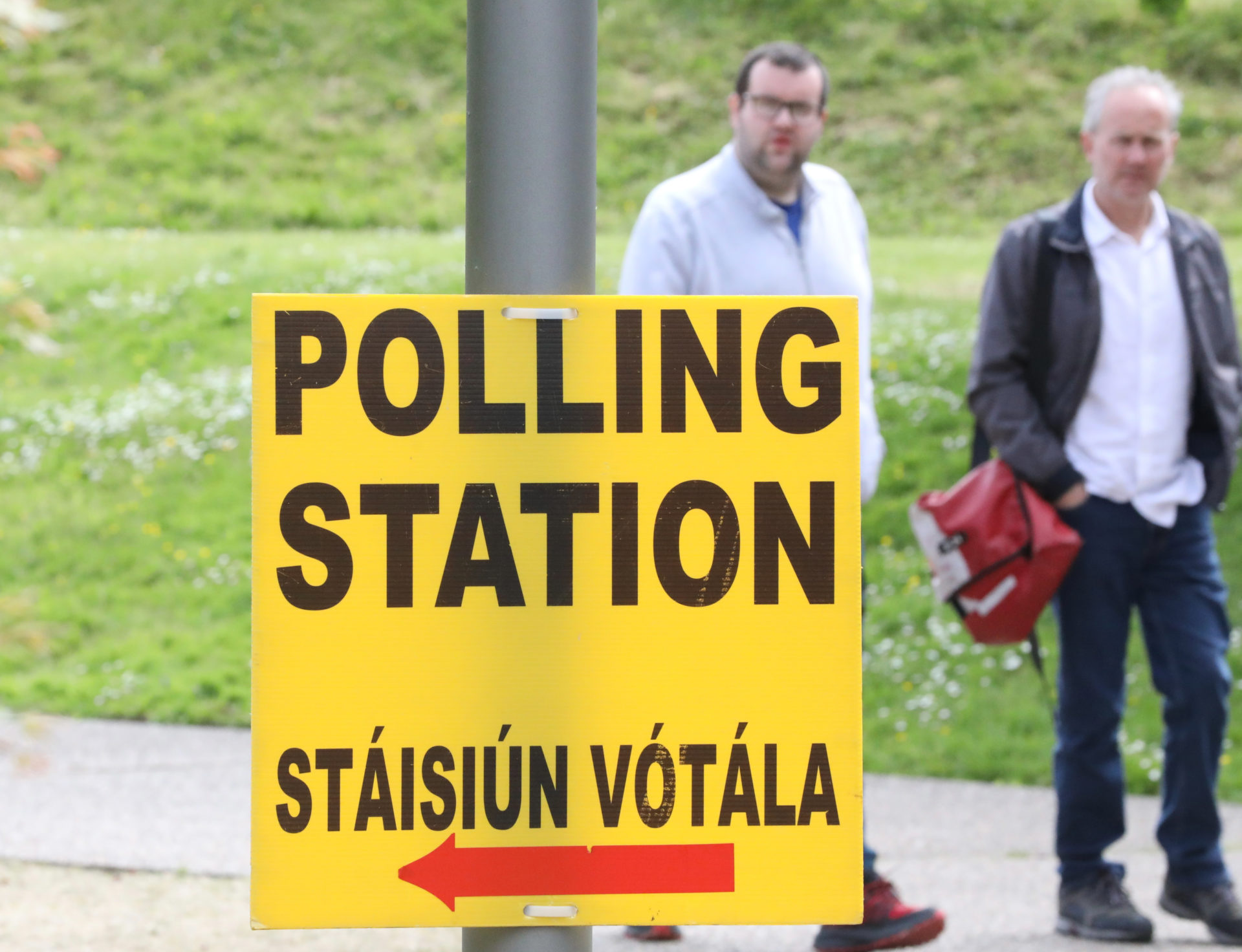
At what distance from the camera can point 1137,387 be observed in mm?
4531

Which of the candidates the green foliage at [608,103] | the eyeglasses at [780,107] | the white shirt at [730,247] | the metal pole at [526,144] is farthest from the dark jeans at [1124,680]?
the green foliage at [608,103]

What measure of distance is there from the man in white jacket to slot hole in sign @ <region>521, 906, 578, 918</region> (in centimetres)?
265

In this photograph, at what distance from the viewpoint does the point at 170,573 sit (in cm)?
927

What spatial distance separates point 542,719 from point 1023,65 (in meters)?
21.9

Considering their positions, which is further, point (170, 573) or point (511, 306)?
point (170, 573)

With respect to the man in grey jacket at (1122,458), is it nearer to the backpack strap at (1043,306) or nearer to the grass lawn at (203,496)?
the backpack strap at (1043,306)

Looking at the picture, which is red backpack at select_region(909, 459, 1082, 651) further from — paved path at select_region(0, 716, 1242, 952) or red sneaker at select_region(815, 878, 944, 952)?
paved path at select_region(0, 716, 1242, 952)

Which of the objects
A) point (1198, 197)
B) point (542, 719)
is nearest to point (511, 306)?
point (542, 719)

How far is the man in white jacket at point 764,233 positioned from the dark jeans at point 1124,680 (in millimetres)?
554

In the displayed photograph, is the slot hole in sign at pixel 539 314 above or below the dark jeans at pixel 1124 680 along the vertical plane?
above

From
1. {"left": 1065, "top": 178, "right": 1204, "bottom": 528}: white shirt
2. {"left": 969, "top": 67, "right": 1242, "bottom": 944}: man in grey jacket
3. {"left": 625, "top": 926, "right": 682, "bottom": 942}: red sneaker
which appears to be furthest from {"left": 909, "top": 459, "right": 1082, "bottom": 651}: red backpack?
{"left": 625, "top": 926, "right": 682, "bottom": 942}: red sneaker

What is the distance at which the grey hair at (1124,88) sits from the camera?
4.59 metres

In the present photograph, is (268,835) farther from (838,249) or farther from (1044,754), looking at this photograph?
(1044,754)

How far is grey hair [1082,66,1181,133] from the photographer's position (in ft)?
15.0
